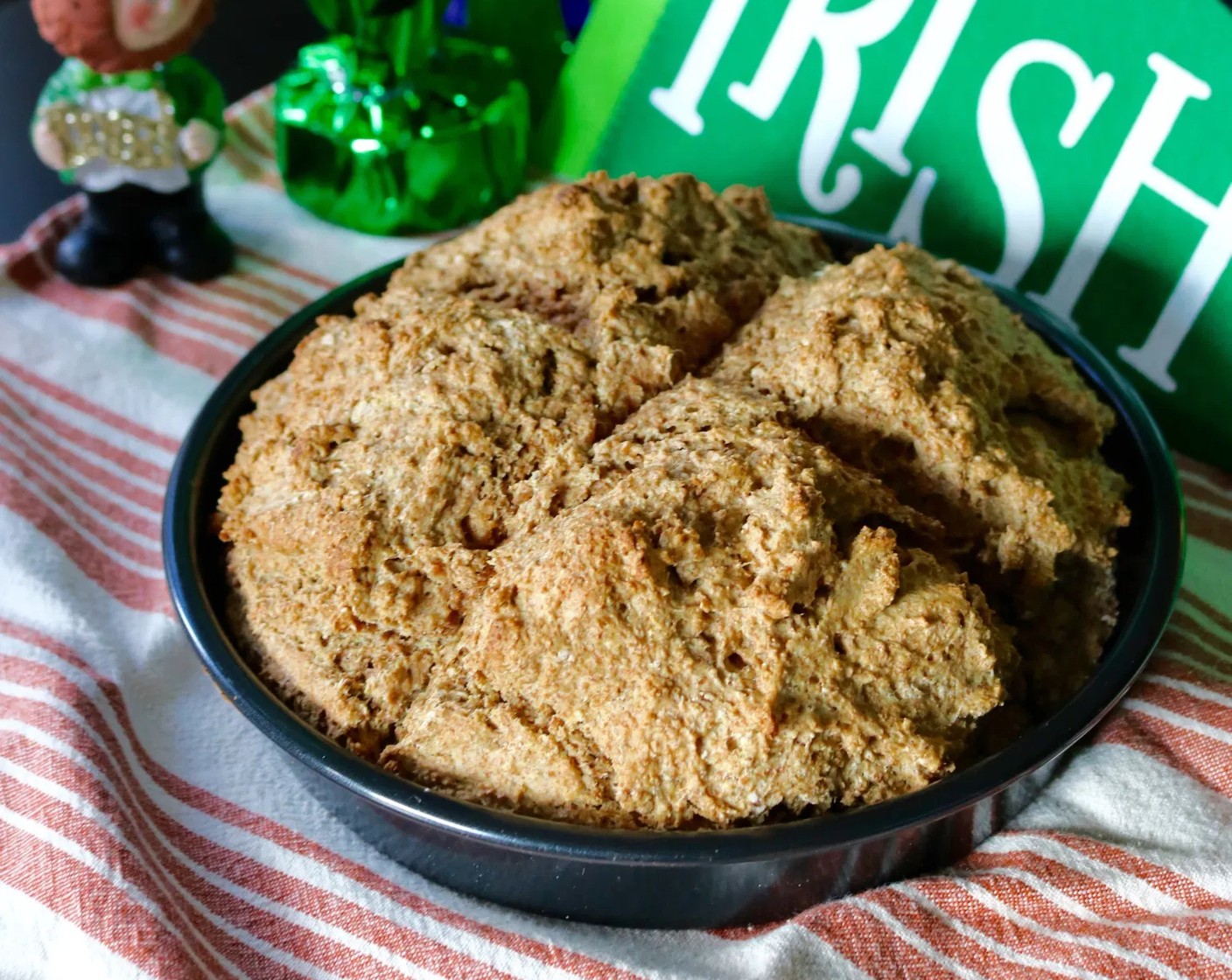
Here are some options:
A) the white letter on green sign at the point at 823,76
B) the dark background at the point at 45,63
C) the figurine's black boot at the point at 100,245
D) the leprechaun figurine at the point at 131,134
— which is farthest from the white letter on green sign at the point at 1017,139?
the dark background at the point at 45,63

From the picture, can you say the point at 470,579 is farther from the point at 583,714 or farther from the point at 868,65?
the point at 868,65

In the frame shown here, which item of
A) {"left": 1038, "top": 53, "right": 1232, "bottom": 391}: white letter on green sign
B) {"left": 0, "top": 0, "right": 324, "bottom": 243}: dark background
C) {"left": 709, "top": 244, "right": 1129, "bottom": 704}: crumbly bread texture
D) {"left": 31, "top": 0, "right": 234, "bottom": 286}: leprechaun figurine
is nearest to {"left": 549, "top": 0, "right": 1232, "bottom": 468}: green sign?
{"left": 1038, "top": 53, "right": 1232, "bottom": 391}: white letter on green sign

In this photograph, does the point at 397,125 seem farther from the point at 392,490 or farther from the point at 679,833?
the point at 679,833

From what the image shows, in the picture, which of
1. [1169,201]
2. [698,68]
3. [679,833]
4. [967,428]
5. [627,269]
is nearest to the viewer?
[679,833]

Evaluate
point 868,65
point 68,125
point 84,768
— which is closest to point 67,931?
point 84,768

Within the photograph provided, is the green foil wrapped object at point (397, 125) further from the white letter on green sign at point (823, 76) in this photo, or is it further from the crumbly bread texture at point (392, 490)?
the crumbly bread texture at point (392, 490)

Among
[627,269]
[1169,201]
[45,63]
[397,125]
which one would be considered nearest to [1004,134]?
[1169,201]
